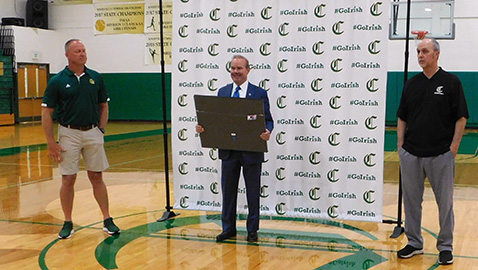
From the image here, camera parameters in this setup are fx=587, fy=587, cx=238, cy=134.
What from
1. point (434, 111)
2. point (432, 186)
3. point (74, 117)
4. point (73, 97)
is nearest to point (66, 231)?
point (74, 117)

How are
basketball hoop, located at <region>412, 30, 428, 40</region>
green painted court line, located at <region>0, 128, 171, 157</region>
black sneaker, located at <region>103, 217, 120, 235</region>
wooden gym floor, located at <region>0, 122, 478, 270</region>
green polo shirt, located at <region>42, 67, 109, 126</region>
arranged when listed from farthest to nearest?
basketball hoop, located at <region>412, 30, 428, 40</region> → green painted court line, located at <region>0, 128, 171, 157</region> → black sneaker, located at <region>103, 217, 120, 235</region> → green polo shirt, located at <region>42, 67, 109, 126</region> → wooden gym floor, located at <region>0, 122, 478, 270</region>

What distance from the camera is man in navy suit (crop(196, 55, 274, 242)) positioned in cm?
538

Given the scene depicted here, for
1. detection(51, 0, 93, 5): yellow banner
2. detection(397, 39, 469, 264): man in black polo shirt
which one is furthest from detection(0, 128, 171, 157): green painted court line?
detection(397, 39, 469, 264): man in black polo shirt

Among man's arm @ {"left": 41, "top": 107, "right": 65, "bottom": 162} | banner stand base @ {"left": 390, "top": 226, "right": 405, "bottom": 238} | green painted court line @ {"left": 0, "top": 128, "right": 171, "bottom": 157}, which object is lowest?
green painted court line @ {"left": 0, "top": 128, "right": 171, "bottom": 157}

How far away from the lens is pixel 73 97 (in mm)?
5348

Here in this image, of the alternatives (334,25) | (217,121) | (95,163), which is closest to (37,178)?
(95,163)

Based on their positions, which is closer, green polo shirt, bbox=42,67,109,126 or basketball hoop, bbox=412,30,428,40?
green polo shirt, bbox=42,67,109,126

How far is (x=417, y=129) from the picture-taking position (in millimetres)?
4645

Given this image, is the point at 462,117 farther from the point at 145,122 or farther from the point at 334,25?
the point at 145,122

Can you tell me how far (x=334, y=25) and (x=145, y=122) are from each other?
15.8 m

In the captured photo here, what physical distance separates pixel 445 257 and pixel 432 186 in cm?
58

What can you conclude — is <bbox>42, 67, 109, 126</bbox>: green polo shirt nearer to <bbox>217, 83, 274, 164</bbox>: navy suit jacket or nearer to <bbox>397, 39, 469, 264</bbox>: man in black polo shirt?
<bbox>217, 83, 274, 164</bbox>: navy suit jacket

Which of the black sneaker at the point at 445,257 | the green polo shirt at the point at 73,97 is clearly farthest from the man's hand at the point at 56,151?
the black sneaker at the point at 445,257

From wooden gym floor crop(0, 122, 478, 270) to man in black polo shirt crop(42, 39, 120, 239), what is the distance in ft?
1.87
